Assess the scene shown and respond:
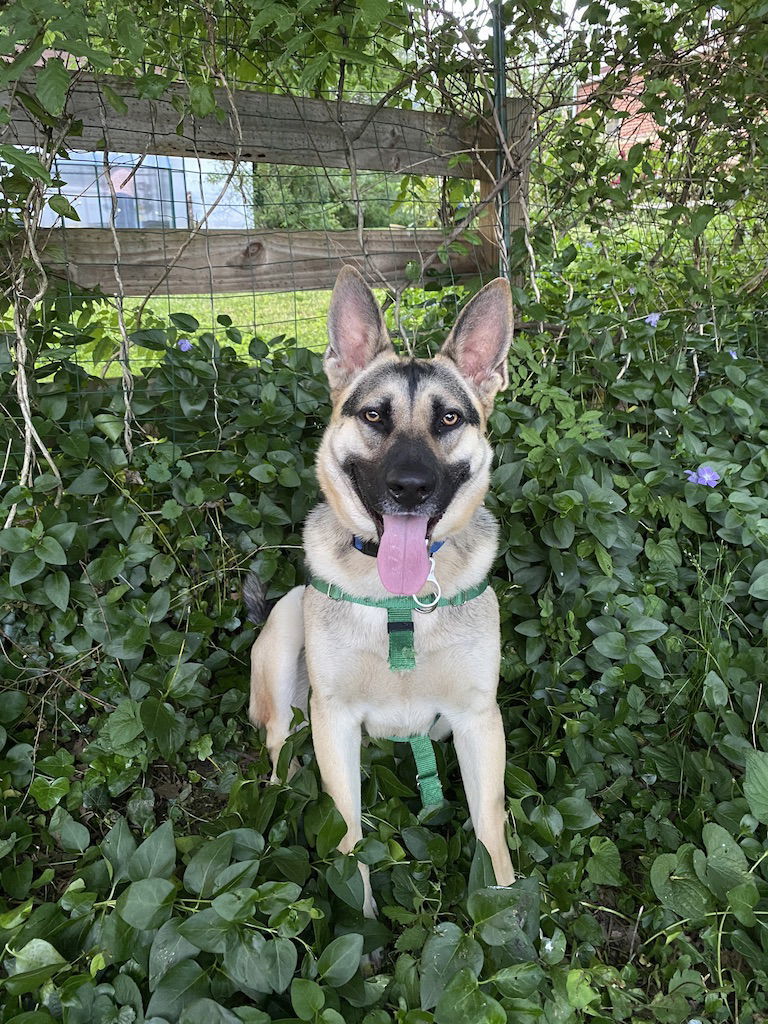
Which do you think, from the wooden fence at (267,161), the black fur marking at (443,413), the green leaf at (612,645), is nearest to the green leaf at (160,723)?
the black fur marking at (443,413)

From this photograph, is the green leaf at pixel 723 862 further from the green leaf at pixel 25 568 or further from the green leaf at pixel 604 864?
the green leaf at pixel 25 568

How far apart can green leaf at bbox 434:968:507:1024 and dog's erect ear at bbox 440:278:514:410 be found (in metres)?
1.92

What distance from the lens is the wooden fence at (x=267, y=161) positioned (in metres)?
3.19

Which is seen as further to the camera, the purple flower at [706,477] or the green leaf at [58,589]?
the purple flower at [706,477]

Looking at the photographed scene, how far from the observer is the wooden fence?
3.19 meters

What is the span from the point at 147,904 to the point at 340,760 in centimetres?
74

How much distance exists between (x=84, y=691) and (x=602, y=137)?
14.2 feet

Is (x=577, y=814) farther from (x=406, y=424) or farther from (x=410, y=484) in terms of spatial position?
(x=406, y=424)

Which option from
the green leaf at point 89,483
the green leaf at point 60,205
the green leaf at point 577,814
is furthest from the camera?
the green leaf at point 89,483

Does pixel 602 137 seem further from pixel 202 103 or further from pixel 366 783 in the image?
pixel 366 783

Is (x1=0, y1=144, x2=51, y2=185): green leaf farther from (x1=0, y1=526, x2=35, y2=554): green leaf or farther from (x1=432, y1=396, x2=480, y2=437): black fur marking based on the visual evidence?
(x1=432, y1=396, x2=480, y2=437): black fur marking

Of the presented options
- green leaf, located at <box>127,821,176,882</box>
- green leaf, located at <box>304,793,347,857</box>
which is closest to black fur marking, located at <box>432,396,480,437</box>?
green leaf, located at <box>304,793,347,857</box>

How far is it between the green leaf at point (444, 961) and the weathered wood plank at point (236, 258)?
2.98m

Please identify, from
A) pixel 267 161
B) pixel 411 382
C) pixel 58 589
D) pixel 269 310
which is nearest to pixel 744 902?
pixel 411 382
